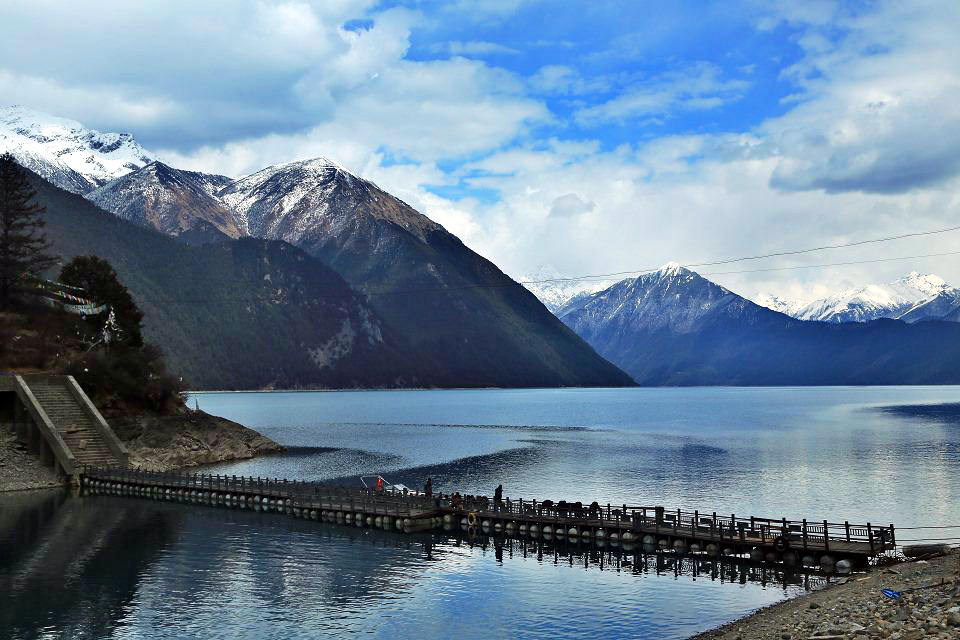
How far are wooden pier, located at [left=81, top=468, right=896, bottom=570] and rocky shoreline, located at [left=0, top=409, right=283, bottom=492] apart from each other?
591cm

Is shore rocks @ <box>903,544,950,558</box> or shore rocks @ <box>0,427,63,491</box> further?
shore rocks @ <box>0,427,63,491</box>

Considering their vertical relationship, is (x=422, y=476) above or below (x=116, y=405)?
below

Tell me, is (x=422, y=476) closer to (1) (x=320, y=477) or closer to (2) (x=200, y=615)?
(1) (x=320, y=477)

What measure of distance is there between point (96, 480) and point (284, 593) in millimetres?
49941

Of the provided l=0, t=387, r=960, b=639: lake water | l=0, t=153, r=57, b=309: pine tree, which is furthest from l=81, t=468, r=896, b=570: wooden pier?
l=0, t=153, r=57, b=309: pine tree

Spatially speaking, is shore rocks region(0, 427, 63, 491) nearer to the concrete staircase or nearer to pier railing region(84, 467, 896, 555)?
the concrete staircase

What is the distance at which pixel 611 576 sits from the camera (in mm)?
51594

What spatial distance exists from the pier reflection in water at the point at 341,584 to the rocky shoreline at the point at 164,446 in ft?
59.9

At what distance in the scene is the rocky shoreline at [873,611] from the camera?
32312 mm

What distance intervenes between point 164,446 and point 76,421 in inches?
593

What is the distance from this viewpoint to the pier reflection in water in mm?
40688

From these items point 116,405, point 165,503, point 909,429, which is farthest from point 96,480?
point 909,429

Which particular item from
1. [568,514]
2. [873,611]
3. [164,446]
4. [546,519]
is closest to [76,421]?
[164,446]

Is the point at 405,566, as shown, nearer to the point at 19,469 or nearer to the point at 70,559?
the point at 70,559
